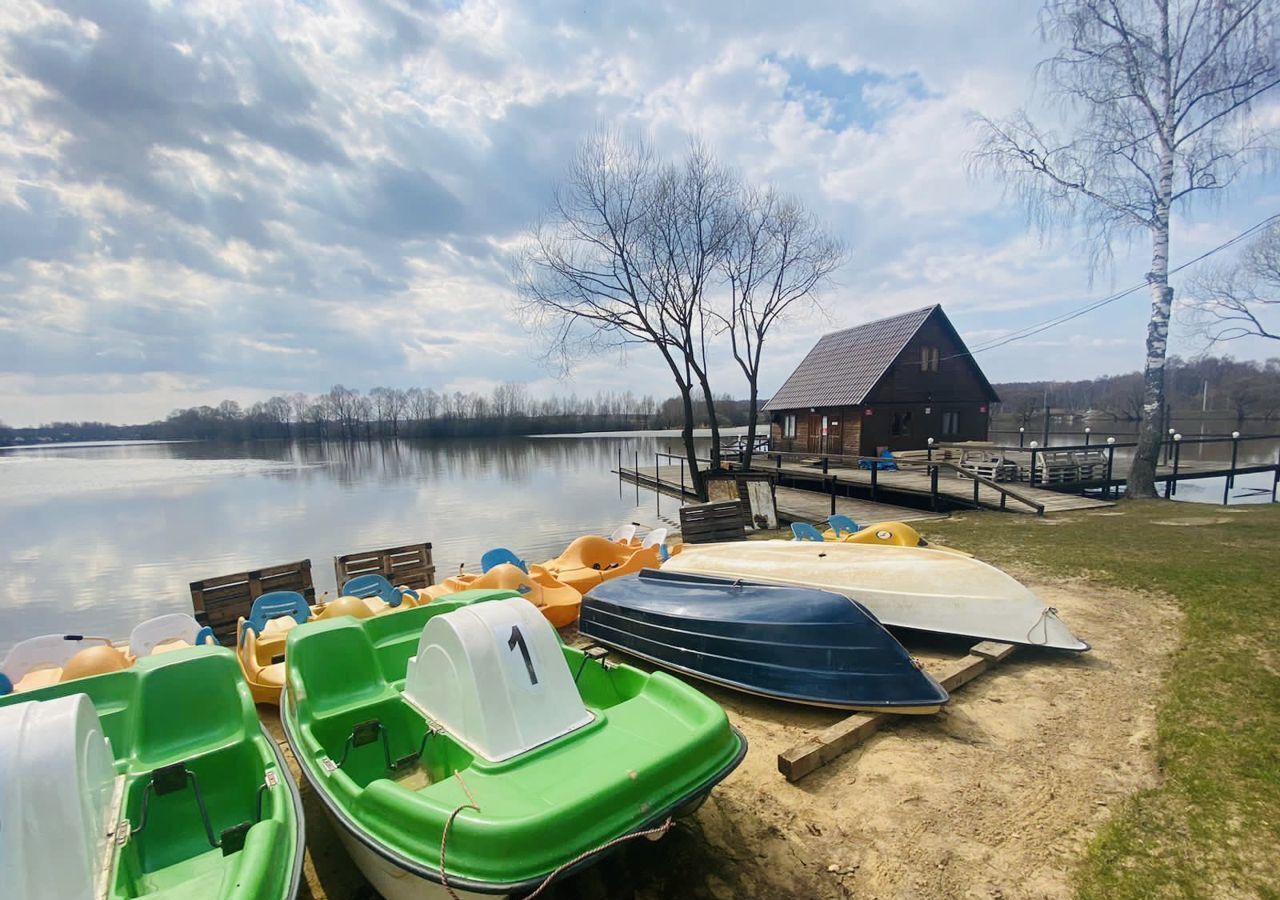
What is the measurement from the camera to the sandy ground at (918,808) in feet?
7.87

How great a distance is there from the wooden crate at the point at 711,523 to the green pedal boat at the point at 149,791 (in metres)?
7.66

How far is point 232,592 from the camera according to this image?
7066 millimetres

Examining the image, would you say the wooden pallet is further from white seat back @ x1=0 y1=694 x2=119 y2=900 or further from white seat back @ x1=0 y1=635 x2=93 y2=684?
white seat back @ x1=0 y1=635 x2=93 y2=684

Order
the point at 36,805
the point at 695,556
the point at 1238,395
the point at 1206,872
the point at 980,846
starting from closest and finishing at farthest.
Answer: the point at 36,805, the point at 1206,872, the point at 980,846, the point at 695,556, the point at 1238,395

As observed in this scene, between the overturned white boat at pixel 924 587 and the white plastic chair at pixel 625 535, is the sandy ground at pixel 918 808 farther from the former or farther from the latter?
the white plastic chair at pixel 625 535

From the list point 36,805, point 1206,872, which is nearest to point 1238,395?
point 1206,872

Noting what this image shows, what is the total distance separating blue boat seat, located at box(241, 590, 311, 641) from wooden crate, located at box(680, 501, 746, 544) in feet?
19.7

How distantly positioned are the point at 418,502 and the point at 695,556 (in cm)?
1683

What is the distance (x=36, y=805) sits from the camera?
1.86 meters

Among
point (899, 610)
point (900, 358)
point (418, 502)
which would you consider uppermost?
point (900, 358)

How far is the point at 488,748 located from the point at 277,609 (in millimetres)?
4878

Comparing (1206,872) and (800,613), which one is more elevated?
(800,613)

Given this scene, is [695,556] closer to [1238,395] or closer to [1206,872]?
[1206,872]

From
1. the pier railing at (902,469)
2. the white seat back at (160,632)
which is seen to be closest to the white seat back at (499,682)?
the white seat back at (160,632)
